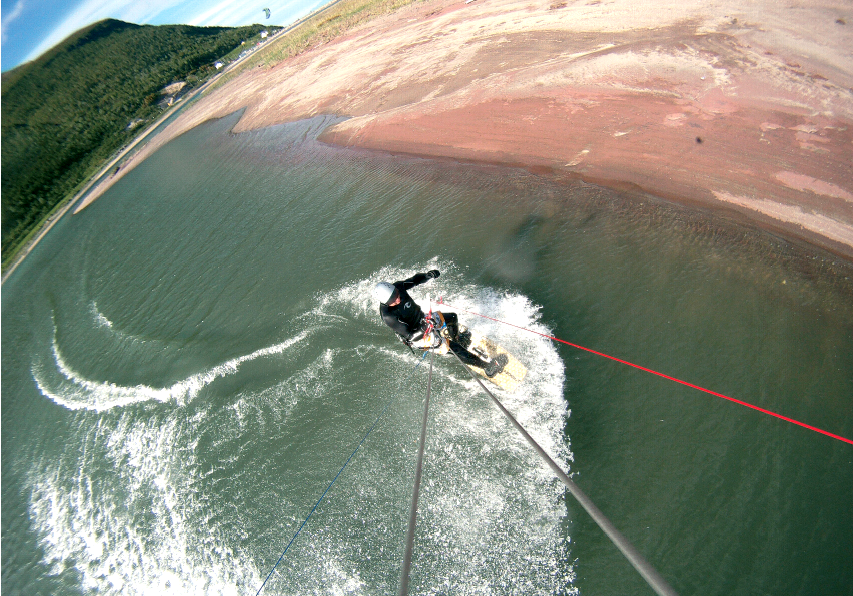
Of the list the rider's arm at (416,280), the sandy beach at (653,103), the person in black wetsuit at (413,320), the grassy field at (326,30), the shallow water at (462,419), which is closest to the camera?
the shallow water at (462,419)

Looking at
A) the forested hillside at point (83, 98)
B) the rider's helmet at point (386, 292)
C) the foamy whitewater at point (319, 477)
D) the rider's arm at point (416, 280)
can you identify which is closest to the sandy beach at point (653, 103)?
the foamy whitewater at point (319, 477)

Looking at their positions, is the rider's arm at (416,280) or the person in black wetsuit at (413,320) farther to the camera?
the rider's arm at (416,280)

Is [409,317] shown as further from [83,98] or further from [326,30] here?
[83,98]

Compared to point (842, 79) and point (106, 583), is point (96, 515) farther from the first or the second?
point (842, 79)

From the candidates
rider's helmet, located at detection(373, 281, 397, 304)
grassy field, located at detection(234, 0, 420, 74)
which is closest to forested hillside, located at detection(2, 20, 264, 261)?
grassy field, located at detection(234, 0, 420, 74)

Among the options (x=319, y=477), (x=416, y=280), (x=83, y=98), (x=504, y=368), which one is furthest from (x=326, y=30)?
(x=319, y=477)

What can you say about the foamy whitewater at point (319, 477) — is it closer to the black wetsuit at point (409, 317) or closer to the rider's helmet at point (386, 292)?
the black wetsuit at point (409, 317)

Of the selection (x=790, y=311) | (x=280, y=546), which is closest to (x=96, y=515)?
(x=280, y=546)
